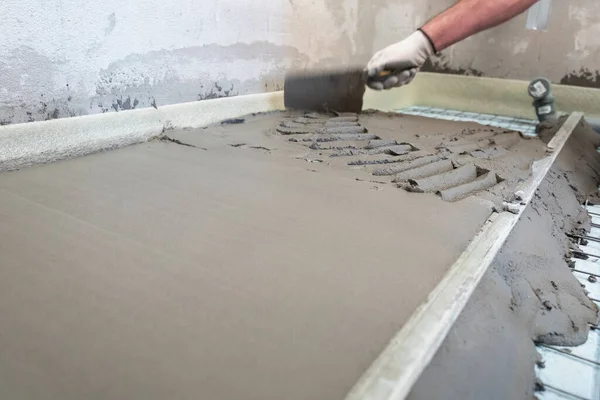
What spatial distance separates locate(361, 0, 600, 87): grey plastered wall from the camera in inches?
152

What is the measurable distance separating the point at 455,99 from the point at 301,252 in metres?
3.77

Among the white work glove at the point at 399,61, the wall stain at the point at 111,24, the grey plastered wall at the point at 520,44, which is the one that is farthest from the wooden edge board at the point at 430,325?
the grey plastered wall at the point at 520,44

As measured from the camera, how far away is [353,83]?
299 cm

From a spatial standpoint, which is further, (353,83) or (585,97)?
(585,97)

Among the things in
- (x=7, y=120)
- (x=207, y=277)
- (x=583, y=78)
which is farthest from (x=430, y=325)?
(x=583, y=78)

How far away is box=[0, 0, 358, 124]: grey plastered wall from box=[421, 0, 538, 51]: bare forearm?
1.02 metres

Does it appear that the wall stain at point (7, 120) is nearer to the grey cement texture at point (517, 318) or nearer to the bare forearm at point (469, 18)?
the grey cement texture at point (517, 318)

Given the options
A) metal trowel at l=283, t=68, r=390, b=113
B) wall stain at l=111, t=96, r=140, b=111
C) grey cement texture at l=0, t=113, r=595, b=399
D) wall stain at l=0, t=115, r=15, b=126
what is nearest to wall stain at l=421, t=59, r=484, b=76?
metal trowel at l=283, t=68, r=390, b=113

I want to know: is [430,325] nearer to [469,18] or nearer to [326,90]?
[469,18]

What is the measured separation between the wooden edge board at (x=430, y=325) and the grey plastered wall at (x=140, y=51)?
169 centimetres

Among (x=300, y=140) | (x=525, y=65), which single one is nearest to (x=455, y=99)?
(x=525, y=65)

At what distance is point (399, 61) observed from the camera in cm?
267

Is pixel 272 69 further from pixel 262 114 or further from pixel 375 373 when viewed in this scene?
pixel 375 373

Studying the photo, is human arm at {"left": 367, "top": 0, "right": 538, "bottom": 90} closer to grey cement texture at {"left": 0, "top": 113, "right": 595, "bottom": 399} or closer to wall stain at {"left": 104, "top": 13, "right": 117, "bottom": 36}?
grey cement texture at {"left": 0, "top": 113, "right": 595, "bottom": 399}
